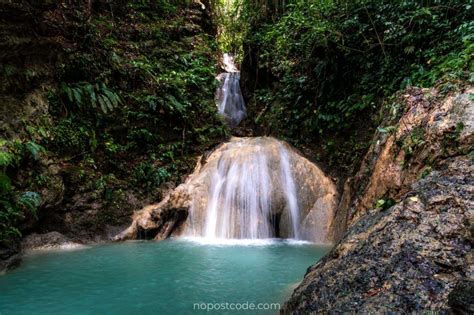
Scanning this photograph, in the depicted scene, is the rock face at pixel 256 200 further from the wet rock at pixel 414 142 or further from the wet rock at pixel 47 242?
the wet rock at pixel 414 142

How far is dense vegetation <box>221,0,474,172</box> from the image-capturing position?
21.9 ft

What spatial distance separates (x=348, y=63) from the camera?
28.5ft

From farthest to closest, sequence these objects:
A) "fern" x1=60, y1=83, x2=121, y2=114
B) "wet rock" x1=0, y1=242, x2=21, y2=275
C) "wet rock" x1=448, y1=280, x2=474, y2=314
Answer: "fern" x1=60, y1=83, x2=121, y2=114, "wet rock" x1=0, y1=242, x2=21, y2=275, "wet rock" x1=448, y1=280, x2=474, y2=314

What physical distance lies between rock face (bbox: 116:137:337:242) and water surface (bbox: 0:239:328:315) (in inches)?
33.1

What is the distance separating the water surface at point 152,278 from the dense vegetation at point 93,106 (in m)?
1.28

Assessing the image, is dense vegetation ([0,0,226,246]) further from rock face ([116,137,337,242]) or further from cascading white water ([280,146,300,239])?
cascading white water ([280,146,300,239])

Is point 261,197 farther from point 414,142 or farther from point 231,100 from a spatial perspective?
point 231,100

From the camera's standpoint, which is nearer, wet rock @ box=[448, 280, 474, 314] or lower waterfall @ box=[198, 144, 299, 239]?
wet rock @ box=[448, 280, 474, 314]

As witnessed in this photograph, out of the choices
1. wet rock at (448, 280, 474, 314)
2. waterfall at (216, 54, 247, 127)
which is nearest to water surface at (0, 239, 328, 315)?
wet rock at (448, 280, 474, 314)

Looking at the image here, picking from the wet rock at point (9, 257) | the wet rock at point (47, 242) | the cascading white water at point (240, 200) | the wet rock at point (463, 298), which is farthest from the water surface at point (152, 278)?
the wet rock at point (463, 298)

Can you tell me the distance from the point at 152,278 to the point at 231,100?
8.56 m

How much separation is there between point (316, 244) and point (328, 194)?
1.42m

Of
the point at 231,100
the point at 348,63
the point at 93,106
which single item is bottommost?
the point at 93,106

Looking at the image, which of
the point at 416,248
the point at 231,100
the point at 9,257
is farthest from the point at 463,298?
the point at 231,100
